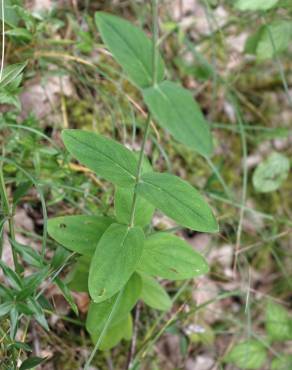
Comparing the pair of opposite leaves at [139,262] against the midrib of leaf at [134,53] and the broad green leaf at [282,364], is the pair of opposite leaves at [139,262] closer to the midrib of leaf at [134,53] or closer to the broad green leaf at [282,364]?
the midrib of leaf at [134,53]

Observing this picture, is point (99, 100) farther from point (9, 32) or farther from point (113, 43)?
point (113, 43)

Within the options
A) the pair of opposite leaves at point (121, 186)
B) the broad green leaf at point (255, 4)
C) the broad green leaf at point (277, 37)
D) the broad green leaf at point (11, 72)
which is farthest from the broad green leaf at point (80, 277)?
the broad green leaf at point (277, 37)

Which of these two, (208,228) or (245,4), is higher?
(245,4)

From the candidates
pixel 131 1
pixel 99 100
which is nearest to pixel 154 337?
pixel 99 100

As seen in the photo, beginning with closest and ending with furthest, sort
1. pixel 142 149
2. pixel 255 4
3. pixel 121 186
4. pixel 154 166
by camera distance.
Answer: pixel 142 149, pixel 121 186, pixel 255 4, pixel 154 166

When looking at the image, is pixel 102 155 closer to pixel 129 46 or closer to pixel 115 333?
pixel 129 46

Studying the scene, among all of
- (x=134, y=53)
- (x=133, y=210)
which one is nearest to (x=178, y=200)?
(x=133, y=210)

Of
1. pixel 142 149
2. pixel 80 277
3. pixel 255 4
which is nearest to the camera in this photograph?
pixel 142 149

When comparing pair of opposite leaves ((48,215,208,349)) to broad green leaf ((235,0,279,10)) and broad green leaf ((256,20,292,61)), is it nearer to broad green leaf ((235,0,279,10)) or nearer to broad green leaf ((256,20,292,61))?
broad green leaf ((235,0,279,10))
